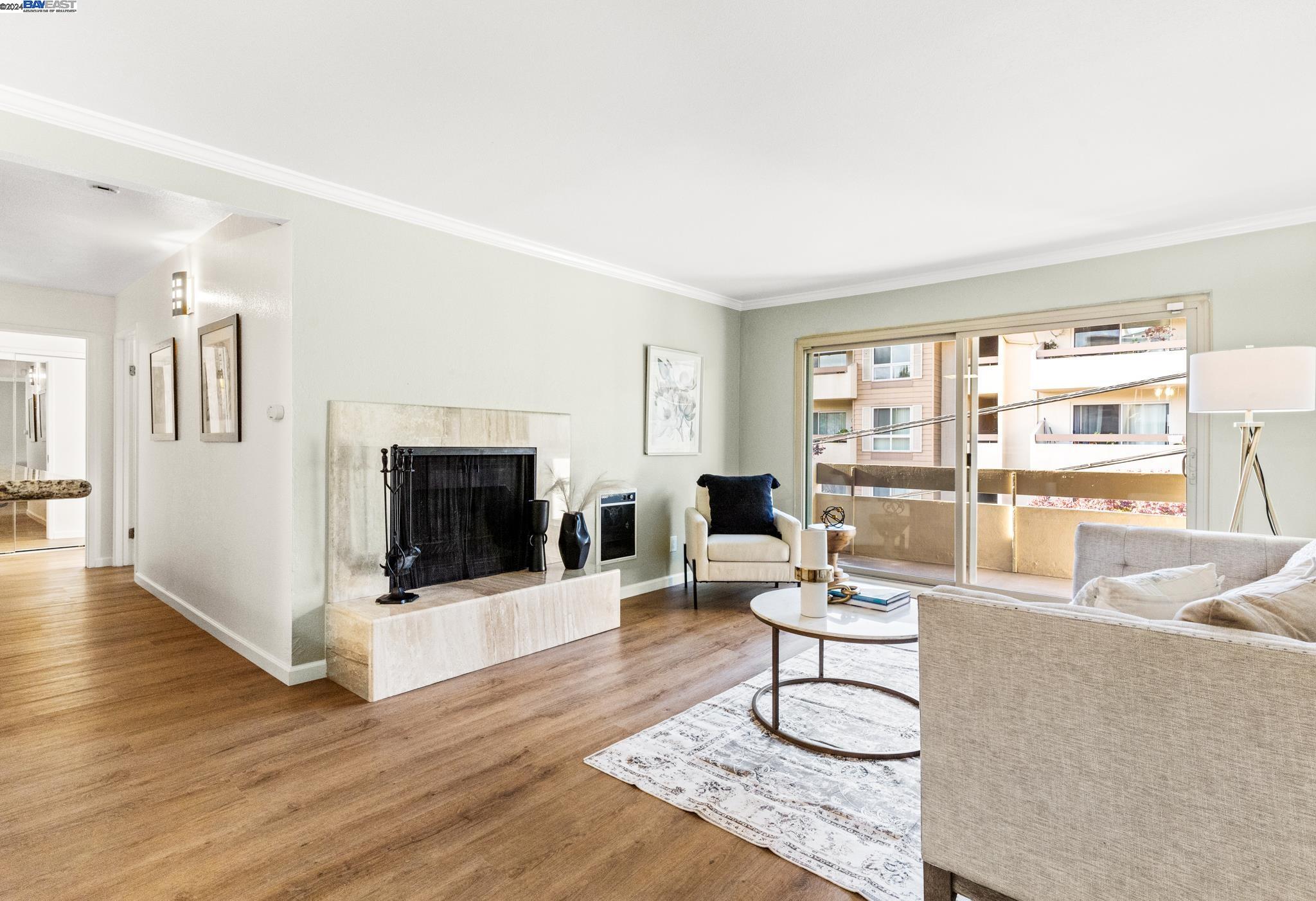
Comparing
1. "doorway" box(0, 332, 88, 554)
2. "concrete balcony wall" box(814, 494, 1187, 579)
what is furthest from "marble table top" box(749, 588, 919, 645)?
"doorway" box(0, 332, 88, 554)

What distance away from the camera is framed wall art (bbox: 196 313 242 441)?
143 inches

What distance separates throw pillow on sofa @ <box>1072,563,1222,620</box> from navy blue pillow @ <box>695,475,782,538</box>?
124 inches

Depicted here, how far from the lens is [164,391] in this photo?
4660 millimetres

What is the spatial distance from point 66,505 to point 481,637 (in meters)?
6.25

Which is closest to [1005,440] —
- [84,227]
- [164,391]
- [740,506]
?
[740,506]

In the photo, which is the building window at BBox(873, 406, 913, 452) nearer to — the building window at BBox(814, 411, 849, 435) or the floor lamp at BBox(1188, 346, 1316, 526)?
the building window at BBox(814, 411, 849, 435)

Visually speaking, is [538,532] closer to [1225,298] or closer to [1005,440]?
[1005,440]

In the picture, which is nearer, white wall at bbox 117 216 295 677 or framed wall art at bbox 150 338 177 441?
white wall at bbox 117 216 295 677

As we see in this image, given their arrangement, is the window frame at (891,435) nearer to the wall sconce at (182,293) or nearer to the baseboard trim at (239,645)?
the baseboard trim at (239,645)

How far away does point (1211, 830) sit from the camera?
1258 mm

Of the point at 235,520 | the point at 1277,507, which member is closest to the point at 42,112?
the point at 235,520

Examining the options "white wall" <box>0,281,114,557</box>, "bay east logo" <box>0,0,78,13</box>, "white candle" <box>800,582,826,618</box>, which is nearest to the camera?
"bay east logo" <box>0,0,78,13</box>

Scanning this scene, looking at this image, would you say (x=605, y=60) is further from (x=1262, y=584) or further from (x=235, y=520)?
(x=235, y=520)

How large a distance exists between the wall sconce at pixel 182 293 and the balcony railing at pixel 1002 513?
474 centimetres
